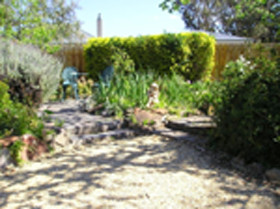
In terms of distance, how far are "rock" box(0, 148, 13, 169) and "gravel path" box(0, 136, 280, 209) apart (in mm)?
171

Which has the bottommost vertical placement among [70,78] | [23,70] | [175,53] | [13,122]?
[13,122]

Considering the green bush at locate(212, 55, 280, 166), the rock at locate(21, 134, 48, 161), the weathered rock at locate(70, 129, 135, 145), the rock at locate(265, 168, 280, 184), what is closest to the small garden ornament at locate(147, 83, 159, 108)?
the weathered rock at locate(70, 129, 135, 145)

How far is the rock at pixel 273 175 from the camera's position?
10.3 ft

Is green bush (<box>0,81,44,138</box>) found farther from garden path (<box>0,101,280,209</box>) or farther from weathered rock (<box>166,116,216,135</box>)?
weathered rock (<box>166,116,216,135</box>)

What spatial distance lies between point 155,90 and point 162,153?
2492 millimetres

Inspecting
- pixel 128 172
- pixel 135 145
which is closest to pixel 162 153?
pixel 135 145

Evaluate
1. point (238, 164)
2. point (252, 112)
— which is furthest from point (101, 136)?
point (252, 112)

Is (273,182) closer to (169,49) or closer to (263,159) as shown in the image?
(263,159)

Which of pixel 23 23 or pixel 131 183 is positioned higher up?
pixel 23 23

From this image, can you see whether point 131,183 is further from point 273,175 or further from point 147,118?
point 147,118

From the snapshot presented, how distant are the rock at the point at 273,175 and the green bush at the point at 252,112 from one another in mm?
242

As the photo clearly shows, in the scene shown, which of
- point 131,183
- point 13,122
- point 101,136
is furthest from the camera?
point 101,136

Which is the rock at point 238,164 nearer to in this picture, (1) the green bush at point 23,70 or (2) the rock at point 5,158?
(2) the rock at point 5,158

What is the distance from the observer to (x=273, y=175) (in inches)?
125
